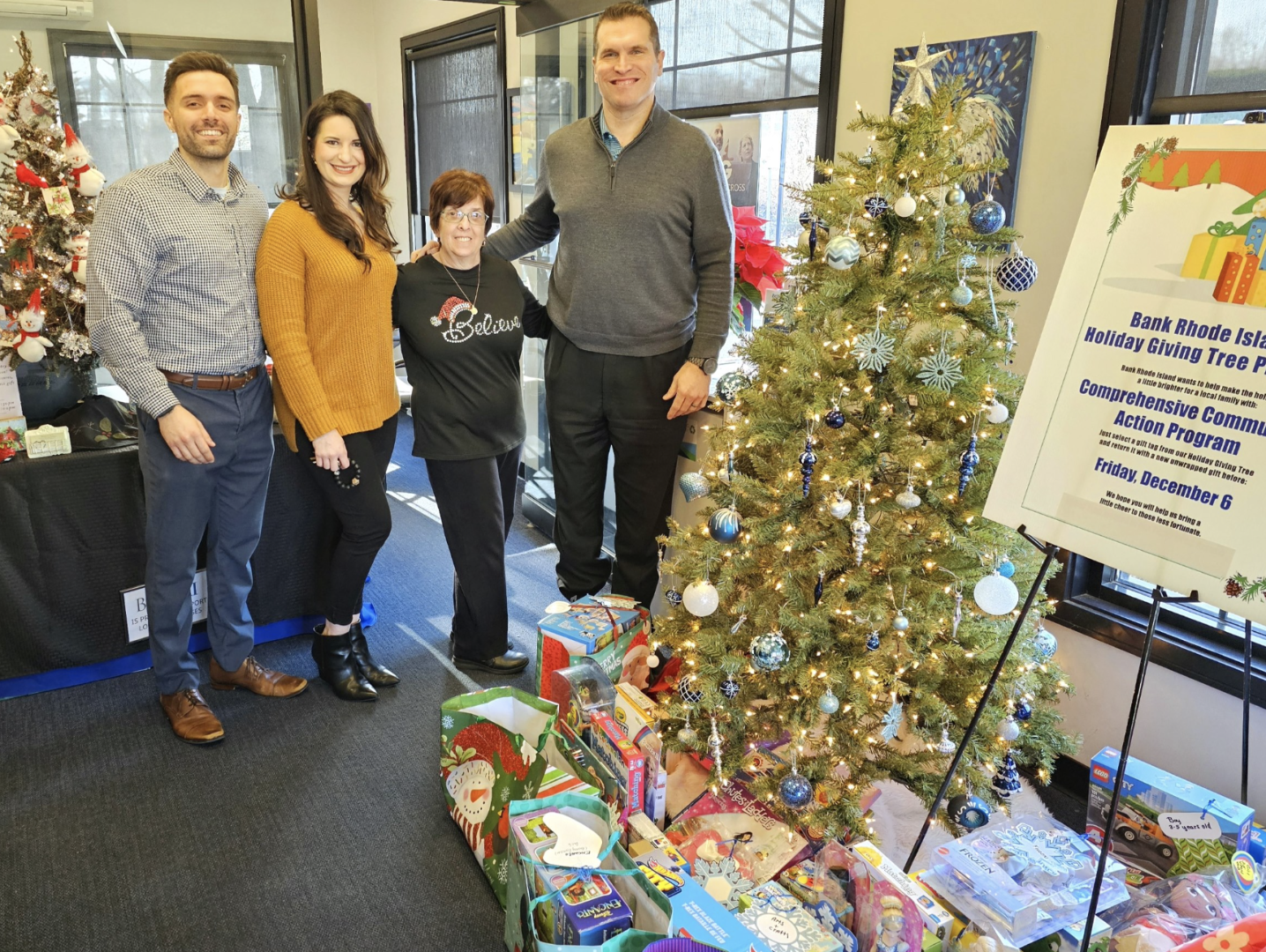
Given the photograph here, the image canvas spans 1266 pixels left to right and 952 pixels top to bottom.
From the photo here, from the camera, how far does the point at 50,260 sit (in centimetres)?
237

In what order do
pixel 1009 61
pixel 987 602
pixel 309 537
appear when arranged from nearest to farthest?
1. pixel 987 602
2. pixel 1009 61
3. pixel 309 537

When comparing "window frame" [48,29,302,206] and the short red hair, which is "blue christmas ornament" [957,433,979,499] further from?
"window frame" [48,29,302,206]

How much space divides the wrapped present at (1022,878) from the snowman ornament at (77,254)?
8.00 feet

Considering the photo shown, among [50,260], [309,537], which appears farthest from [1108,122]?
[50,260]

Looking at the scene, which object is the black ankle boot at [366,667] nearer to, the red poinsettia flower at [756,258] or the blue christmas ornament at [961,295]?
the red poinsettia flower at [756,258]

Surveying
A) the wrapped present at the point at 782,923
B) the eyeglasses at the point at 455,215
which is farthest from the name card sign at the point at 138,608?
the wrapped present at the point at 782,923

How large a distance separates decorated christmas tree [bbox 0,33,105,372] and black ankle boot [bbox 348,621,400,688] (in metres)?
1.08

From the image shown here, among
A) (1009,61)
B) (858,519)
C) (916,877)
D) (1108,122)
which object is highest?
(1009,61)

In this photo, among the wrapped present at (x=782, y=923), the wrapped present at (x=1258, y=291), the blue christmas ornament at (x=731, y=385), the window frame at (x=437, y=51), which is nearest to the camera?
the wrapped present at (x=1258, y=291)

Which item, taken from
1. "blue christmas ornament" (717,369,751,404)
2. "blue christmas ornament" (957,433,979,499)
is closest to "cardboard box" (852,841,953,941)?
"blue christmas ornament" (957,433,979,499)

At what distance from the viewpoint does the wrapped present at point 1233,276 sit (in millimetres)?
1202

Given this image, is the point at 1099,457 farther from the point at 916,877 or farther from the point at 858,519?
the point at 916,877

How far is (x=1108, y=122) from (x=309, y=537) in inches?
92.1

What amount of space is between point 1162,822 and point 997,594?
65 centimetres
